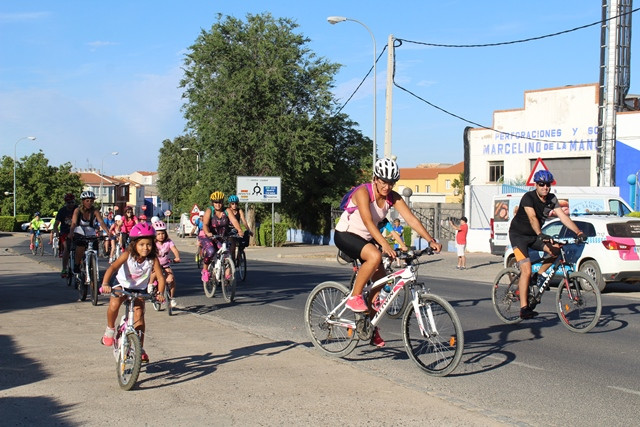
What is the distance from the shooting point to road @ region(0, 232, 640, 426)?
5.99 metres

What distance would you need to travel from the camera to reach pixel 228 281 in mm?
13141

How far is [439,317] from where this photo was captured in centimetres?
669

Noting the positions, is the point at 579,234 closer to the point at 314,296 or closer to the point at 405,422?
the point at 314,296

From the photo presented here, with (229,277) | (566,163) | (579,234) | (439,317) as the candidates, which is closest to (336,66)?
(566,163)

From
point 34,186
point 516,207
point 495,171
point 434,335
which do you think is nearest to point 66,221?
point 434,335

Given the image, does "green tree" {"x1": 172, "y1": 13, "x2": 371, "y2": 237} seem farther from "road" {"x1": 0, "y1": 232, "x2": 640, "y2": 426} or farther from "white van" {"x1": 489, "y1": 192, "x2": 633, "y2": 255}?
"road" {"x1": 0, "y1": 232, "x2": 640, "y2": 426}

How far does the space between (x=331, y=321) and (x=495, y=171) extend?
120 ft

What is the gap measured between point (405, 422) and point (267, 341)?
359 cm

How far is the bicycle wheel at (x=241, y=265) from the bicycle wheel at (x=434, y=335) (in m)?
9.78

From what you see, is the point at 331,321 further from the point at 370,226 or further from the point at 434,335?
the point at 434,335

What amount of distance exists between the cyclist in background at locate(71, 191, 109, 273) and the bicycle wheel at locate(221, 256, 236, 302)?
2.00 metres

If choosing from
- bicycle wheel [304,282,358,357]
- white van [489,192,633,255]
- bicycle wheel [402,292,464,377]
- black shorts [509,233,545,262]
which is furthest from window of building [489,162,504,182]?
bicycle wheel [402,292,464,377]

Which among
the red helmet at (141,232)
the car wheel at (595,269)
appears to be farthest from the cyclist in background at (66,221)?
the car wheel at (595,269)

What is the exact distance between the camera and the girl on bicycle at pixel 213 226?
13469mm
